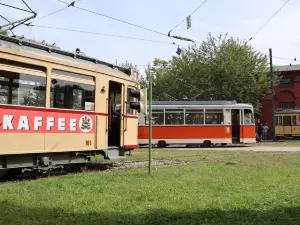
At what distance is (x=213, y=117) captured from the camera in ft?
91.8

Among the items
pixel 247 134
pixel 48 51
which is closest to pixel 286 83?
pixel 247 134

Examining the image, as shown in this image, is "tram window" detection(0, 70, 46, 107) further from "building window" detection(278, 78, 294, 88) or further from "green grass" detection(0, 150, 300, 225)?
"building window" detection(278, 78, 294, 88)

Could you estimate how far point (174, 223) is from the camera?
5.98 metres

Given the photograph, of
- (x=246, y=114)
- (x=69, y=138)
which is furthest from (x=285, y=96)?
(x=69, y=138)

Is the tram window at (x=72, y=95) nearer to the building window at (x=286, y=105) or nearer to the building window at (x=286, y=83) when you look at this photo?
the building window at (x=286, y=105)

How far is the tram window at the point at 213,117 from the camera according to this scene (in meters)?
28.0

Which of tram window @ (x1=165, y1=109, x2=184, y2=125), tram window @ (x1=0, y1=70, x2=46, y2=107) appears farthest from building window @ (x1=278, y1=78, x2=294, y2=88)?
tram window @ (x1=0, y1=70, x2=46, y2=107)

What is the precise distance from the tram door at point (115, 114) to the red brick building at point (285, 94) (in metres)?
35.6

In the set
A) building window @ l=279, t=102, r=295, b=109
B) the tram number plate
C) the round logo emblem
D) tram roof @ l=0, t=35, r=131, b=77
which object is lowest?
the tram number plate

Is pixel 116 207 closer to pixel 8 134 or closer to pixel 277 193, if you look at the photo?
pixel 277 193

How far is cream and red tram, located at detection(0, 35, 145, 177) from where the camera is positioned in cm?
1005

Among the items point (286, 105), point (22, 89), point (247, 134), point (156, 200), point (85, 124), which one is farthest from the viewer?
point (286, 105)

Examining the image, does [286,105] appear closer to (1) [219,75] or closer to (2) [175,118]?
(1) [219,75]

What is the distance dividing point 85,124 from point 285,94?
129ft
